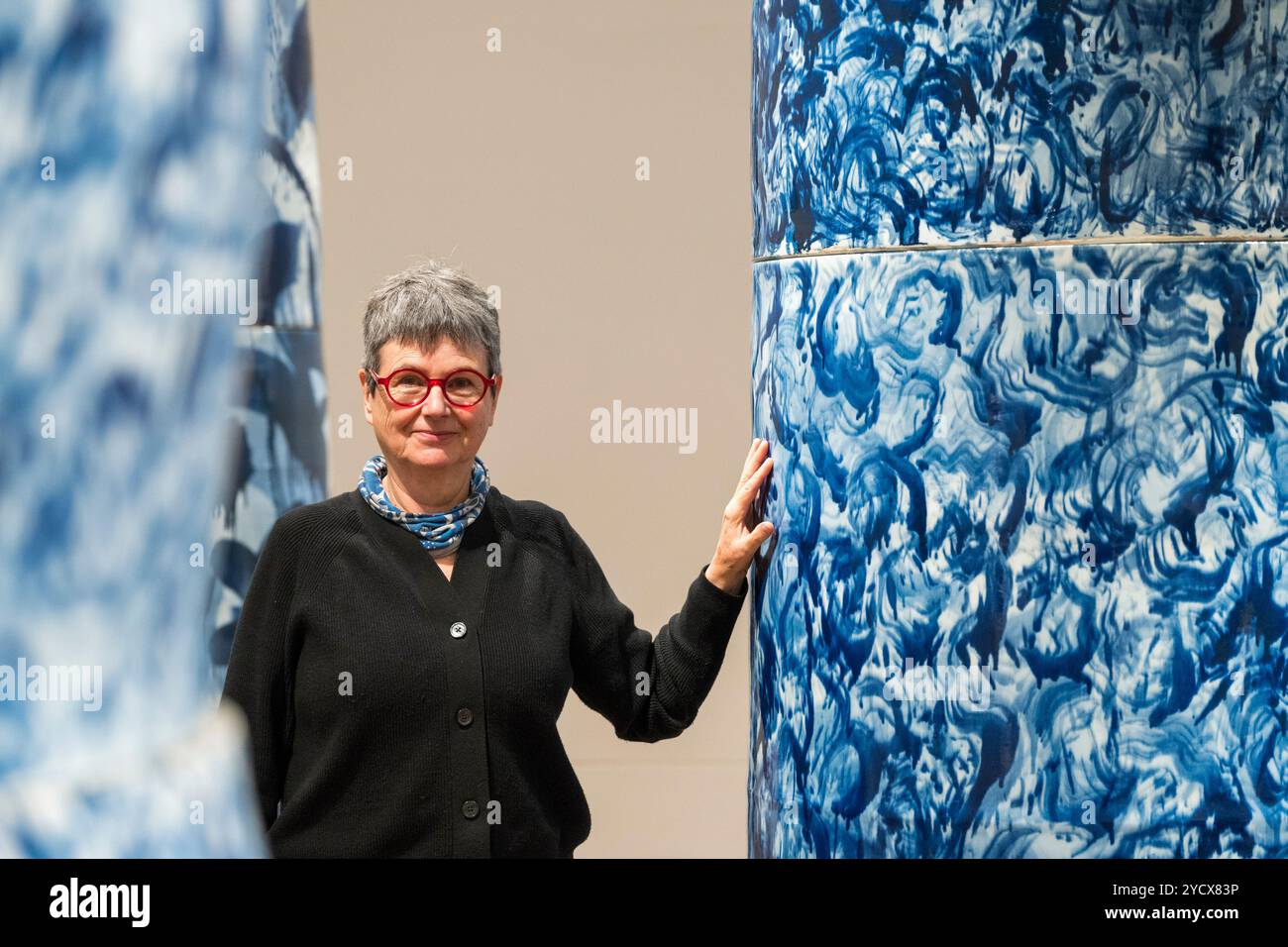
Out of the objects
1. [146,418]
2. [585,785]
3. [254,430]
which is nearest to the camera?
[146,418]

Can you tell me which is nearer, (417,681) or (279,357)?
(417,681)

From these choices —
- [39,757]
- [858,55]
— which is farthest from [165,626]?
[858,55]

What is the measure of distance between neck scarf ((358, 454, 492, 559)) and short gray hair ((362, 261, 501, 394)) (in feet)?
0.48

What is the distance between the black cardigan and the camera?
2199mm

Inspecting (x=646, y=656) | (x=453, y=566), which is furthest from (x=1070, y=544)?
(x=453, y=566)

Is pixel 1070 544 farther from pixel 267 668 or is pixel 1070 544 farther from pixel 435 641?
pixel 267 668

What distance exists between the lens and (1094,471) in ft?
6.77

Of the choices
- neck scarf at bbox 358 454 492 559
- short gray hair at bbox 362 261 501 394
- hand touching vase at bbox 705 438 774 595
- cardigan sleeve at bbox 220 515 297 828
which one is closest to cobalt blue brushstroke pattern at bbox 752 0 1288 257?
hand touching vase at bbox 705 438 774 595

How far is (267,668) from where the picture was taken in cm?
223

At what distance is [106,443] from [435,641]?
2.26 feet

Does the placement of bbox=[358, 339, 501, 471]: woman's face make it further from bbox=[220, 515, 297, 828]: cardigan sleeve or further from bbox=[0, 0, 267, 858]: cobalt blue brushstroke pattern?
bbox=[0, 0, 267, 858]: cobalt blue brushstroke pattern
